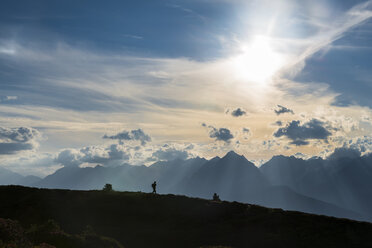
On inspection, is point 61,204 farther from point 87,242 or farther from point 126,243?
point 87,242

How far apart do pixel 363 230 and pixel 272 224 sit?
529 inches

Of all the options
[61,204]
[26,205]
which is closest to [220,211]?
[61,204]

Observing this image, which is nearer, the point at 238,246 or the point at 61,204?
the point at 238,246

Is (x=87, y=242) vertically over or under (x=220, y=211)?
under

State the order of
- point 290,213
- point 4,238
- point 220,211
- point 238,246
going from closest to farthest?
point 4,238, point 238,246, point 290,213, point 220,211

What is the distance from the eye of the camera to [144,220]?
193 feet

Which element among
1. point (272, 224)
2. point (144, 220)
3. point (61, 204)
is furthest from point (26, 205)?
point (272, 224)

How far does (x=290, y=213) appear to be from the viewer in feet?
189

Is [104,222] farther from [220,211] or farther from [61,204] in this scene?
[220,211]

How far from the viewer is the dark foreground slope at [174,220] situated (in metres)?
48.4

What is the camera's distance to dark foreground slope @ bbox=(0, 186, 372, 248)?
159 feet

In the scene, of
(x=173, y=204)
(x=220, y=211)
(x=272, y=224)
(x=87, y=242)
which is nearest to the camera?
(x=87, y=242)

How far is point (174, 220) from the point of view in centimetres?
5853

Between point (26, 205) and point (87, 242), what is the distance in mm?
38192
